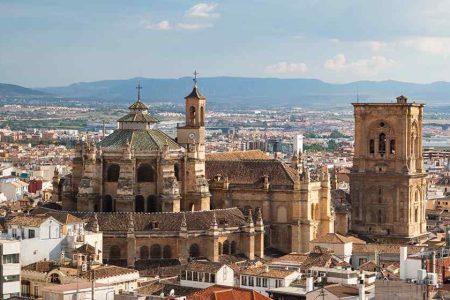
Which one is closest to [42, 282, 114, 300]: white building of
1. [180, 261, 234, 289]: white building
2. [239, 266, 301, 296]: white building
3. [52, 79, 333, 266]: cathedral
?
[180, 261, 234, 289]: white building

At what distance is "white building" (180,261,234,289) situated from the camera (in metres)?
65.6

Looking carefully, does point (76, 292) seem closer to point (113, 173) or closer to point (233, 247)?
point (233, 247)

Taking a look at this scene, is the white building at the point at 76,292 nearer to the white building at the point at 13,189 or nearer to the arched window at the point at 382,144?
the arched window at the point at 382,144

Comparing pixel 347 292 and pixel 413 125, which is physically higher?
pixel 413 125

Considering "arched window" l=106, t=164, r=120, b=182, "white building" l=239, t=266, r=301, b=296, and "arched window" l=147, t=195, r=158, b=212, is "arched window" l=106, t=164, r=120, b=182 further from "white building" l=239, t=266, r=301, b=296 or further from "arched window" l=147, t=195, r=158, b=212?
"white building" l=239, t=266, r=301, b=296

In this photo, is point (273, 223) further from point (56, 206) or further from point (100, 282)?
point (100, 282)

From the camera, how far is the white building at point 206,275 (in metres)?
65.6

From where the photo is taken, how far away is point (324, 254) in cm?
7431

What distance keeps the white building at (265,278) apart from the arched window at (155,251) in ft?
41.2

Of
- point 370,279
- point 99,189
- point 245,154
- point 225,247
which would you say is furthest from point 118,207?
point 370,279

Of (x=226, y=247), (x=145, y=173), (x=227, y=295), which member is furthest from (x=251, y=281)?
(x=145, y=173)

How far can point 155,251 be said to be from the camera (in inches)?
3118

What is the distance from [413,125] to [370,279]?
40.1 meters

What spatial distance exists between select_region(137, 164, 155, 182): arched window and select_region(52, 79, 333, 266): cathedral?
69 mm
